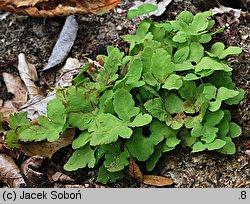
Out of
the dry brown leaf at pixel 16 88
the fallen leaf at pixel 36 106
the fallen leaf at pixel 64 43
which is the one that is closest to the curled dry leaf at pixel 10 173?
the fallen leaf at pixel 36 106

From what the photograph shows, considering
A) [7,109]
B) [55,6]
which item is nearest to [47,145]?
[7,109]

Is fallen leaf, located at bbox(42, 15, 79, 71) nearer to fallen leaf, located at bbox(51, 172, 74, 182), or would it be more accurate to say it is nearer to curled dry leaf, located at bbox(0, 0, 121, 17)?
curled dry leaf, located at bbox(0, 0, 121, 17)

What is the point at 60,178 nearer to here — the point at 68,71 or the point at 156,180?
the point at 156,180

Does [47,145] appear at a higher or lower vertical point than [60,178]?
higher

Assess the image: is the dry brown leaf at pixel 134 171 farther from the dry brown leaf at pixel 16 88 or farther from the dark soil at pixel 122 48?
the dry brown leaf at pixel 16 88

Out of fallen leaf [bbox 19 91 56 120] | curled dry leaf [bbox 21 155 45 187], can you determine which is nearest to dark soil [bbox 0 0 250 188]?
curled dry leaf [bbox 21 155 45 187]

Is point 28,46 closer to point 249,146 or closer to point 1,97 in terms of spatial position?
point 1,97

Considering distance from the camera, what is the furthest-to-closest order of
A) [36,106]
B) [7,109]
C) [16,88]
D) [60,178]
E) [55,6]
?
1. [55,6]
2. [16,88]
3. [7,109]
4. [36,106]
5. [60,178]

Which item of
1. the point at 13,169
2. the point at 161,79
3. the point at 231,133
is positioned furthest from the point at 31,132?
the point at 231,133
